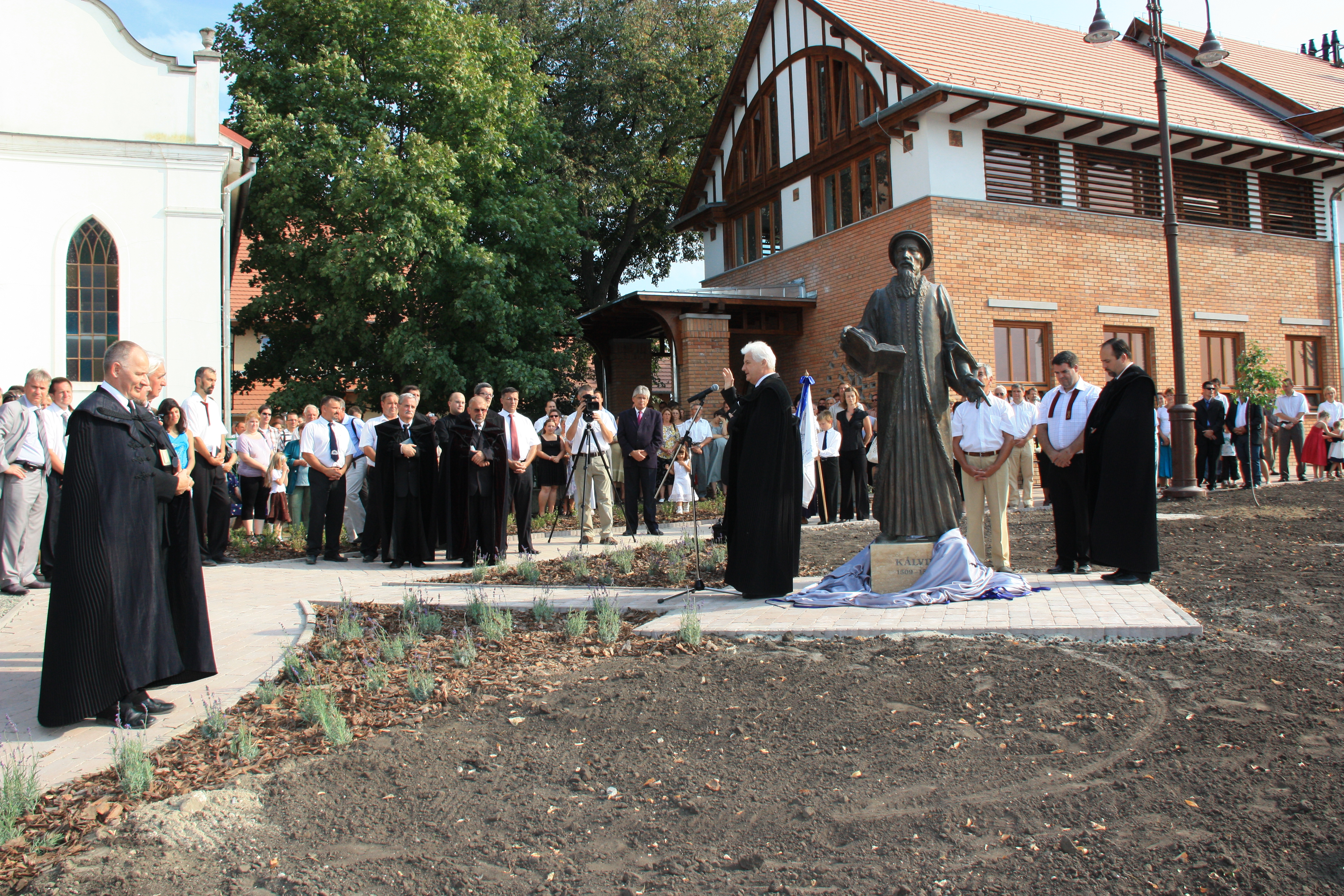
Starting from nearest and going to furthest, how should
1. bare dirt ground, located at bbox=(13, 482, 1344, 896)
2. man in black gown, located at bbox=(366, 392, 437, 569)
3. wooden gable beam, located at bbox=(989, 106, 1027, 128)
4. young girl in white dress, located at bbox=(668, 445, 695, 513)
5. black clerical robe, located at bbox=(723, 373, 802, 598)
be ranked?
bare dirt ground, located at bbox=(13, 482, 1344, 896) < black clerical robe, located at bbox=(723, 373, 802, 598) < man in black gown, located at bbox=(366, 392, 437, 569) < young girl in white dress, located at bbox=(668, 445, 695, 513) < wooden gable beam, located at bbox=(989, 106, 1027, 128)

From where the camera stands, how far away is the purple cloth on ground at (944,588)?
22.4 feet

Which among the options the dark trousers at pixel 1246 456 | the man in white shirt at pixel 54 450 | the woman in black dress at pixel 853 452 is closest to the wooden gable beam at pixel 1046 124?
the dark trousers at pixel 1246 456

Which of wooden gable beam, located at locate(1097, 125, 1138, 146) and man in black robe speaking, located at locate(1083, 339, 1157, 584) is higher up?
wooden gable beam, located at locate(1097, 125, 1138, 146)

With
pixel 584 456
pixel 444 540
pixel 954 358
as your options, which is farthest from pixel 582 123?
pixel 954 358

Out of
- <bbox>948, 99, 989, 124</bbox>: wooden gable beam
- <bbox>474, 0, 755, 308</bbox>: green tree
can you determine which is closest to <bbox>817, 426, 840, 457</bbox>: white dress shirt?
<bbox>948, 99, 989, 124</bbox>: wooden gable beam

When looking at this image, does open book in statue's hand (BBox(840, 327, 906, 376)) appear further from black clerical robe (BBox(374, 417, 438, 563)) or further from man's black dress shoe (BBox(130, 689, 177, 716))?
black clerical robe (BBox(374, 417, 438, 563))

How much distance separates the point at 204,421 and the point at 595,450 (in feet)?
15.0

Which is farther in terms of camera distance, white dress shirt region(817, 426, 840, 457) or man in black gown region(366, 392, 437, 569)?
white dress shirt region(817, 426, 840, 457)

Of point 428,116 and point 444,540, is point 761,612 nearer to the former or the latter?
point 444,540

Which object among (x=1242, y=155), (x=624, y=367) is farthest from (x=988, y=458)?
(x=1242, y=155)

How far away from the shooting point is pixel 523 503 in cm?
1110

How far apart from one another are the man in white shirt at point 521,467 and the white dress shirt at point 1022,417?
5418 millimetres

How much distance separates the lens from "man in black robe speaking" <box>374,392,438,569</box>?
10.3 meters

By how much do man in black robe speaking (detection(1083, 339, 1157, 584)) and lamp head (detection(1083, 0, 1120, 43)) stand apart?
8.72m
